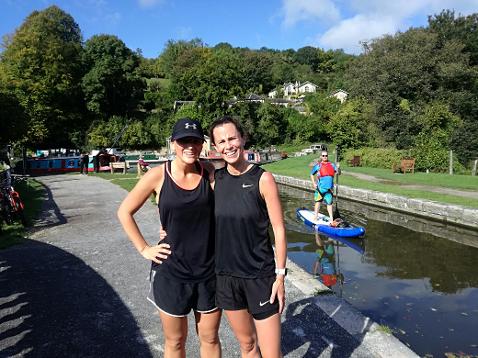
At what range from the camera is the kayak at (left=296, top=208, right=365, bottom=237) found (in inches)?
429

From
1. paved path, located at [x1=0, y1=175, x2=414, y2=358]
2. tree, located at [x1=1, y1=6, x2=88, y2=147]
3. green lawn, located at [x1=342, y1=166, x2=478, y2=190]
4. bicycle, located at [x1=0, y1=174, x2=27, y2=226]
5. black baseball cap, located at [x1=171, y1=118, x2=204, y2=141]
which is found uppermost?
tree, located at [x1=1, y1=6, x2=88, y2=147]

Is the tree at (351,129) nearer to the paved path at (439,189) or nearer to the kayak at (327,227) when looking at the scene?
the paved path at (439,189)

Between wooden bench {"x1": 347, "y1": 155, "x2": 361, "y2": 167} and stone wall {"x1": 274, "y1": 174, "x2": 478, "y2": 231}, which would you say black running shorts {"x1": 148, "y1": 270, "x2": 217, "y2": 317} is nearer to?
stone wall {"x1": 274, "y1": 174, "x2": 478, "y2": 231}

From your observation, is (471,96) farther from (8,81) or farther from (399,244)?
(8,81)

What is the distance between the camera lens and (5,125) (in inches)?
862

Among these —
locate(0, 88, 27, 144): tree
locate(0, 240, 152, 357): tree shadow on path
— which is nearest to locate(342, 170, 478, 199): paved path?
locate(0, 240, 152, 357): tree shadow on path

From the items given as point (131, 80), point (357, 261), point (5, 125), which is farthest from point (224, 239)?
point (131, 80)

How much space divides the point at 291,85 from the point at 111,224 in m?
95.5

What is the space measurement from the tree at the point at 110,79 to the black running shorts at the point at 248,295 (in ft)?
171

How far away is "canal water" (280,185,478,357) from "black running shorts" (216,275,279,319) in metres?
3.22

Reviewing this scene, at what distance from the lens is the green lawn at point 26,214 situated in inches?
356

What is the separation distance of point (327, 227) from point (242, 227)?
8.93 meters

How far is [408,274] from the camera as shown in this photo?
830 cm

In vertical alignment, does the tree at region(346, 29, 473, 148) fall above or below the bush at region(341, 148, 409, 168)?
above
